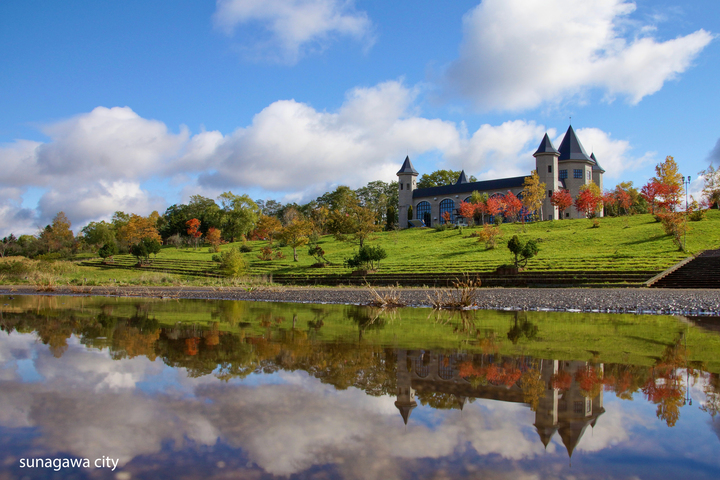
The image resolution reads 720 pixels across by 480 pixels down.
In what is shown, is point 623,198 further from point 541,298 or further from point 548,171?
point 541,298

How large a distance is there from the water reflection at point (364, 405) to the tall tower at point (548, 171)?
6219 centimetres

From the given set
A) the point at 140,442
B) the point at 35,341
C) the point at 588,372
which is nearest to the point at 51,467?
the point at 140,442

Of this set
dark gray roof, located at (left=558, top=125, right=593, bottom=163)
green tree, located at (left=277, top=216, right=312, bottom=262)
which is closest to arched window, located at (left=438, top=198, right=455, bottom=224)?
dark gray roof, located at (left=558, top=125, right=593, bottom=163)

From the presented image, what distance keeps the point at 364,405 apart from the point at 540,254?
33.6 m

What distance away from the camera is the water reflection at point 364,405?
12.3 ft

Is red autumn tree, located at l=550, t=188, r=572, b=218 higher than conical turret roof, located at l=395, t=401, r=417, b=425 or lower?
higher

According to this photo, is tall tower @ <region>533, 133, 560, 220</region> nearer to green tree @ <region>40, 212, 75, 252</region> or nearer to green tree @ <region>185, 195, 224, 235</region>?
green tree @ <region>185, 195, 224, 235</region>

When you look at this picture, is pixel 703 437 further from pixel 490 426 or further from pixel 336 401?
pixel 336 401

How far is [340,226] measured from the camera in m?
45.6

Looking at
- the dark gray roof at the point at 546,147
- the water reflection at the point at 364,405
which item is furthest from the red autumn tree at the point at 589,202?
the water reflection at the point at 364,405

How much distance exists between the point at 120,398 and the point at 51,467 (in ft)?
5.92

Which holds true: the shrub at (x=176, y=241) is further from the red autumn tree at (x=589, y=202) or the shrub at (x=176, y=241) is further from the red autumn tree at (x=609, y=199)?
the red autumn tree at (x=609, y=199)

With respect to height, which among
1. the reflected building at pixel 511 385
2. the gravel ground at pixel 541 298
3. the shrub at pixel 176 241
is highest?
the shrub at pixel 176 241

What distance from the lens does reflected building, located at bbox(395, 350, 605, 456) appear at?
464cm
